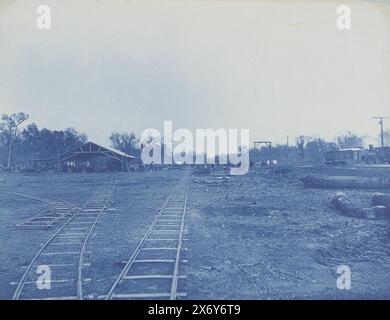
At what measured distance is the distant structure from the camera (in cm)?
654

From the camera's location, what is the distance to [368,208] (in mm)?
6273

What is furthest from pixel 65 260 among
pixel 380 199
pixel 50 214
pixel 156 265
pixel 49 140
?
pixel 380 199

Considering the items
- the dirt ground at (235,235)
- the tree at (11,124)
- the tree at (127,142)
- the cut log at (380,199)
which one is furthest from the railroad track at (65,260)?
the cut log at (380,199)

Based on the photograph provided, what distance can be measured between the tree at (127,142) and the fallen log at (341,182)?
4310 mm

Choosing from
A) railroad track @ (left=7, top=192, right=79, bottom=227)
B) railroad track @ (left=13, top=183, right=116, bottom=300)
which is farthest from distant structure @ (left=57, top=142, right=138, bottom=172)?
railroad track @ (left=13, top=183, right=116, bottom=300)

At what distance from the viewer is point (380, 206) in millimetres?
6230

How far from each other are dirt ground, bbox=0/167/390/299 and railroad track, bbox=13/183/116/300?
6.3 inches

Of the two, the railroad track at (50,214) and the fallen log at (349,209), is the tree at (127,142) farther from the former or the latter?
the fallen log at (349,209)

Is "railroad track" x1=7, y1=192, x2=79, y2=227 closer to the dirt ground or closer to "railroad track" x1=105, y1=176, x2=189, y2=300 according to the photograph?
the dirt ground

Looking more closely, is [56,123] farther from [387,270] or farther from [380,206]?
[380,206]

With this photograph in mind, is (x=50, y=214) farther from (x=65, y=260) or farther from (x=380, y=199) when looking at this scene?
(x=380, y=199)

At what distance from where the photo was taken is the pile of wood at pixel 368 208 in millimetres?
6172

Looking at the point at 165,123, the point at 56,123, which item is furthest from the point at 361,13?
the point at 56,123

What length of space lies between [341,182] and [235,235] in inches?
133
